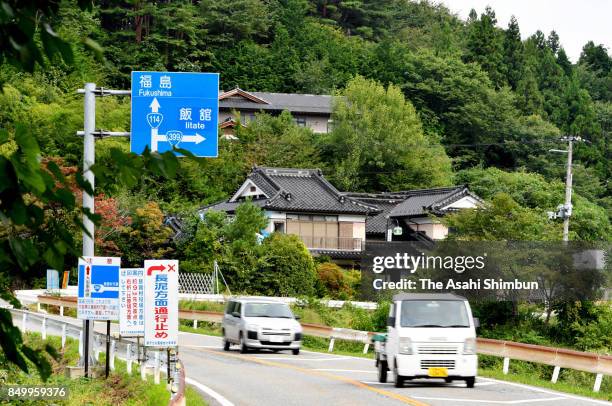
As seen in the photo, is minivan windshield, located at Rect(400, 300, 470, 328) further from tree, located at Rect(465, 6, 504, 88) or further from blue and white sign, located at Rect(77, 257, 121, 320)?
tree, located at Rect(465, 6, 504, 88)

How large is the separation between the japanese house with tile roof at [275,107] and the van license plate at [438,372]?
57.7 m

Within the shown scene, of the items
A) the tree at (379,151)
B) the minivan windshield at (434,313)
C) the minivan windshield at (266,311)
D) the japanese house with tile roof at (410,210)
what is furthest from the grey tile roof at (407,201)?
the minivan windshield at (434,313)

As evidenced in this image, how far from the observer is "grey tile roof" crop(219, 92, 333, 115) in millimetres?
78188

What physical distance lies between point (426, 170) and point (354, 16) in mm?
42305

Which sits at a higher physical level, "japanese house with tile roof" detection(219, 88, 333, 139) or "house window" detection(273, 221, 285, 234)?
"japanese house with tile roof" detection(219, 88, 333, 139)

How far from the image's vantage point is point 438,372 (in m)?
18.5

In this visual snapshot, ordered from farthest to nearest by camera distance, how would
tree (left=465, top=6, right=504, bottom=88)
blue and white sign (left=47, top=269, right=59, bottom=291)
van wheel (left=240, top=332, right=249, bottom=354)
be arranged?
1. tree (left=465, top=6, right=504, bottom=88)
2. blue and white sign (left=47, top=269, right=59, bottom=291)
3. van wheel (left=240, top=332, right=249, bottom=354)

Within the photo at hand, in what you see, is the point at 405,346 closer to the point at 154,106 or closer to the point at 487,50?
the point at 154,106

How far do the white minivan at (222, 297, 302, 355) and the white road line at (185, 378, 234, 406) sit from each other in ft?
24.5

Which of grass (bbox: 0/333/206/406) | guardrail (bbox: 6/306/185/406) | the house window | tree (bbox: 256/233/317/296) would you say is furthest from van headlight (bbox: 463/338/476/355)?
the house window

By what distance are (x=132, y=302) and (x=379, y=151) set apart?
2029 inches

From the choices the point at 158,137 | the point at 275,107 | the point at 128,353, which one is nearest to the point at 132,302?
the point at 128,353

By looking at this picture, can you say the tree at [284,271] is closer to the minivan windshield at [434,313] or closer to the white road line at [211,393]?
the white road line at [211,393]

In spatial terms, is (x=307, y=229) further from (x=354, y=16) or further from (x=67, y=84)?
(x=354, y=16)
